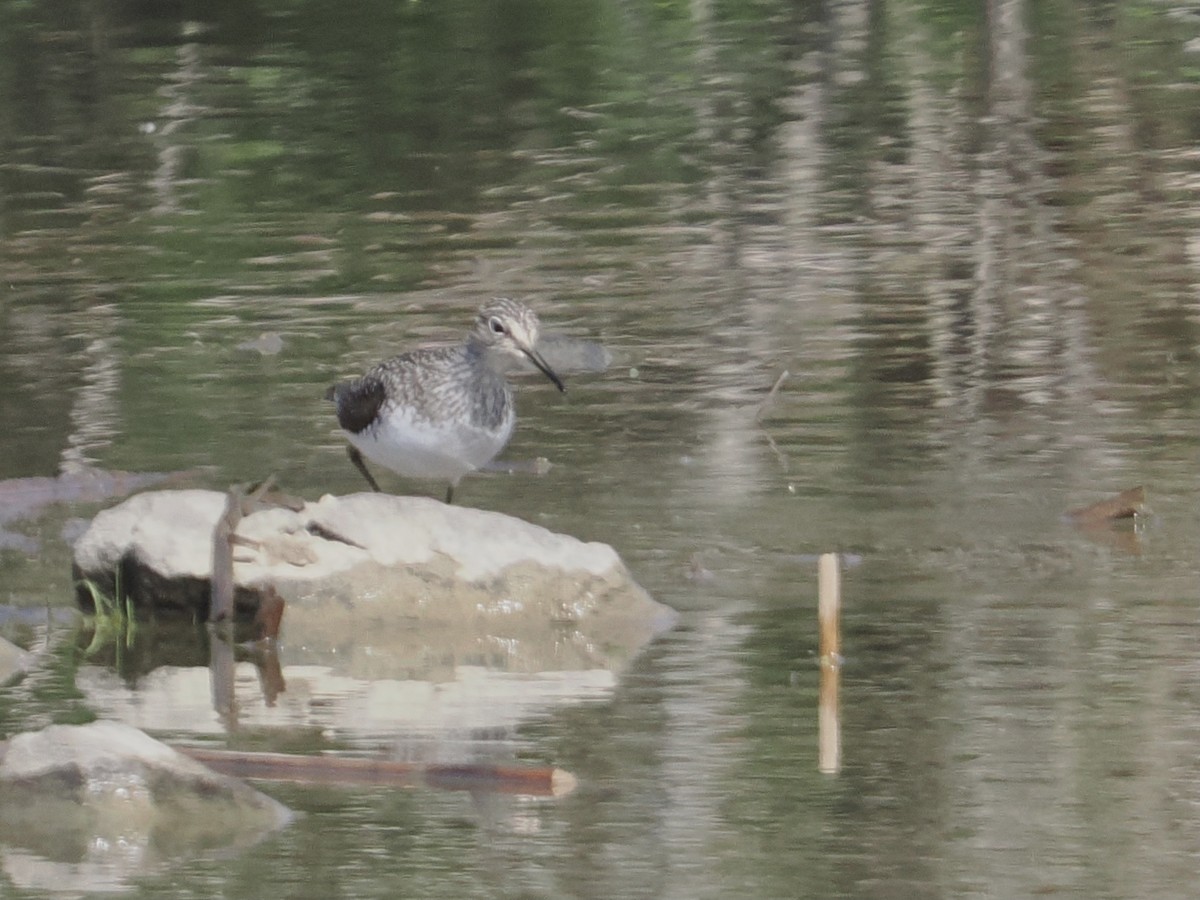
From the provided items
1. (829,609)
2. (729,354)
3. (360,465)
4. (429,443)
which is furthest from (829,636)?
(729,354)

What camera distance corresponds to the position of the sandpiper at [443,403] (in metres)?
9.54

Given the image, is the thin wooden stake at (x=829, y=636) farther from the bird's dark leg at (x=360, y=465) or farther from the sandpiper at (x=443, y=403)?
the bird's dark leg at (x=360, y=465)

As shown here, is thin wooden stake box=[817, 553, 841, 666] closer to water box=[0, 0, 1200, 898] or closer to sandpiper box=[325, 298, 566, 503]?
water box=[0, 0, 1200, 898]

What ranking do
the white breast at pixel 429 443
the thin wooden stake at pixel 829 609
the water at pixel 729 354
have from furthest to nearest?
1. the white breast at pixel 429 443
2. the thin wooden stake at pixel 829 609
3. the water at pixel 729 354

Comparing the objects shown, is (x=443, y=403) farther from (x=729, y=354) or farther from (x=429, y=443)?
(x=729, y=354)

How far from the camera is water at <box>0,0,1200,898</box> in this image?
21.4ft

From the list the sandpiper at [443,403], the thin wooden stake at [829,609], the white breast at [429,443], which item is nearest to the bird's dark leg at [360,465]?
the sandpiper at [443,403]

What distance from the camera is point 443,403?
9547mm

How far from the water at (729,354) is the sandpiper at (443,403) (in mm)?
465

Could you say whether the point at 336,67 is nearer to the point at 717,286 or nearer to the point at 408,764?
the point at 717,286

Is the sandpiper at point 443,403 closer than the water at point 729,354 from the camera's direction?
No

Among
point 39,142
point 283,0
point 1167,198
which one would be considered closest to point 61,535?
point 1167,198

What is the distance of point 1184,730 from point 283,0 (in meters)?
19.9

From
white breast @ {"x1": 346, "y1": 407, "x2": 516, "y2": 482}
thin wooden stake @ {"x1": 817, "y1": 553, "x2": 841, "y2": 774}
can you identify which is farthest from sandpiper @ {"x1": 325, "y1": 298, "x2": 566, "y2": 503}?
thin wooden stake @ {"x1": 817, "y1": 553, "x2": 841, "y2": 774}
